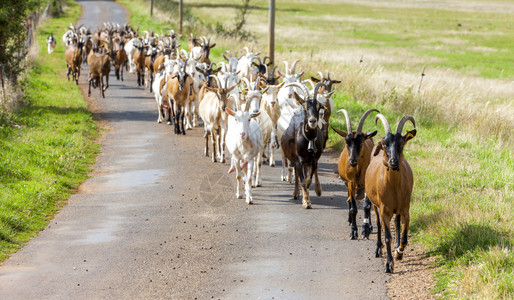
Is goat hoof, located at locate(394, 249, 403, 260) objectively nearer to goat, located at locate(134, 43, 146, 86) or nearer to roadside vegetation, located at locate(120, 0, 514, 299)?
roadside vegetation, located at locate(120, 0, 514, 299)

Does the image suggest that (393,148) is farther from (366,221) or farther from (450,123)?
(450,123)

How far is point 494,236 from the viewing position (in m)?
10.5

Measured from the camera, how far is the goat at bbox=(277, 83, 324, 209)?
44.4ft

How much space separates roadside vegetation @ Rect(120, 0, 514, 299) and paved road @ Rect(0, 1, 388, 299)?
130cm

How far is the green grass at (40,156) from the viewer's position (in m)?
12.7

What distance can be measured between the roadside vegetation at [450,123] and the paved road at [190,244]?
130cm

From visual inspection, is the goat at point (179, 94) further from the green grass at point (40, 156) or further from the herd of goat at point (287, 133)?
the green grass at point (40, 156)

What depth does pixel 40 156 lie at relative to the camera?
17.2m

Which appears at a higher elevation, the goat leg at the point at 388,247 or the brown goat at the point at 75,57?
the brown goat at the point at 75,57

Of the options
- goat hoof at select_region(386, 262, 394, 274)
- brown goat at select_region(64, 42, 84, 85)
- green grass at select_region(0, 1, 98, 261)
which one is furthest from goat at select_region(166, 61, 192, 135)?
goat hoof at select_region(386, 262, 394, 274)

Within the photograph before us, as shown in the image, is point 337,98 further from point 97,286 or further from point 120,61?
point 97,286

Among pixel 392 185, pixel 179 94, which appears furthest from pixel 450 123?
pixel 392 185

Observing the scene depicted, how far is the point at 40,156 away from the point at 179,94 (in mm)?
5568

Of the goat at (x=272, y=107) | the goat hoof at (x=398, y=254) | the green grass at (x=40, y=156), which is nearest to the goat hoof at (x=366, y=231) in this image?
the goat hoof at (x=398, y=254)
